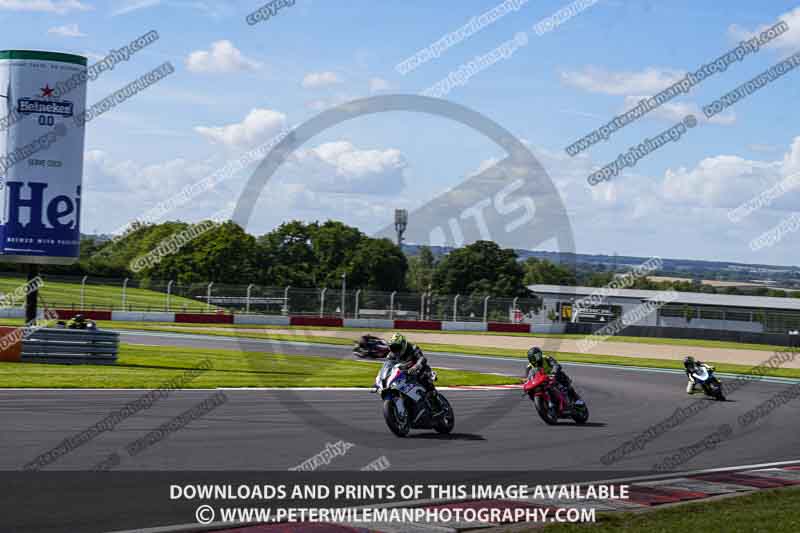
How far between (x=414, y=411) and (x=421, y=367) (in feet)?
2.12

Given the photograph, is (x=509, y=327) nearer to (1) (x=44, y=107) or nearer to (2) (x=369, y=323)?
(2) (x=369, y=323)

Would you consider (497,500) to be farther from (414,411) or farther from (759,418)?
(759,418)

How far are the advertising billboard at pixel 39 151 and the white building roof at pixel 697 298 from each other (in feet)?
304

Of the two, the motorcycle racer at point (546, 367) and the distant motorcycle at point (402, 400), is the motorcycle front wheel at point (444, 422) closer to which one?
the distant motorcycle at point (402, 400)

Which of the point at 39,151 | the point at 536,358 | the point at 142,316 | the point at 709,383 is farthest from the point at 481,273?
the point at 536,358

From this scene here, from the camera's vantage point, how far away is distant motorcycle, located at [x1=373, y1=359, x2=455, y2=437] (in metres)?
15.0

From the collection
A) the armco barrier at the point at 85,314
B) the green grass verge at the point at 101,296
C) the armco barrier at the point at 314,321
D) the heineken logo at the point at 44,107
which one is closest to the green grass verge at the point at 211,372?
the heineken logo at the point at 44,107

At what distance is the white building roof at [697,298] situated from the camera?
4672 inches

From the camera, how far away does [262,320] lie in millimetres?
55406

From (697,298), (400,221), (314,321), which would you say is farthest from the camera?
(697,298)

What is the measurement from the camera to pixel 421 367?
15367mm

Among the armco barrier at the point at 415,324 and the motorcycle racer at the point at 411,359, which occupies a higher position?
the motorcycle racer at the point at 411,359

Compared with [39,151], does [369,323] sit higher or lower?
lower

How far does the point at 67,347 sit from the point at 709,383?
1569cm
